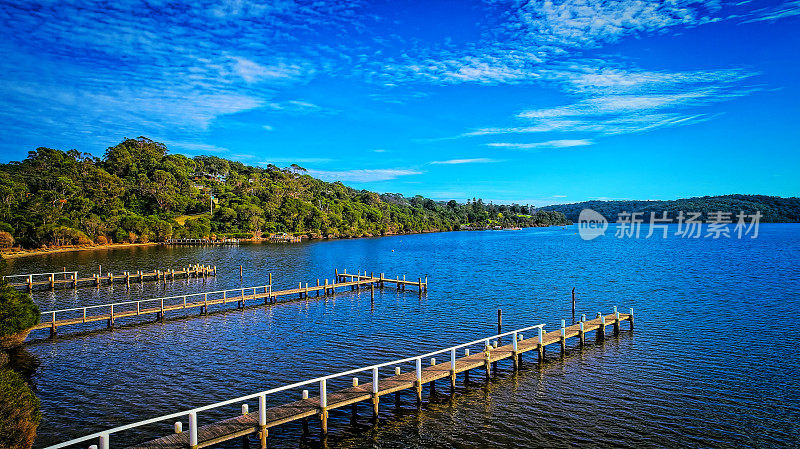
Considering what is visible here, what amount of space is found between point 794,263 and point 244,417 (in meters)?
78.5

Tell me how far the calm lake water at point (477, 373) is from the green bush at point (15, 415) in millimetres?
4166

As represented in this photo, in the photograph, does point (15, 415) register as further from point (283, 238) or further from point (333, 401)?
point (283, 238)

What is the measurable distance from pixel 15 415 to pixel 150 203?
135 metres

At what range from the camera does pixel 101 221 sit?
331 feet

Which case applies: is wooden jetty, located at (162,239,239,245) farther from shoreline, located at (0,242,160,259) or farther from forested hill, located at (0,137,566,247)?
shoreline, located at (0,242,160,259)

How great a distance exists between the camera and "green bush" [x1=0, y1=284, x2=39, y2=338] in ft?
78.3

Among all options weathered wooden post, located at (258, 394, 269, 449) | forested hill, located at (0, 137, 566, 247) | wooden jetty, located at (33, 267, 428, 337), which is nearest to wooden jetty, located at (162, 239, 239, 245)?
forested hill, located at (0, 137, 566, 247)

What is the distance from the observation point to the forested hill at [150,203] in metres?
91.3

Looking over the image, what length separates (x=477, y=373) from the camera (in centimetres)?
2255

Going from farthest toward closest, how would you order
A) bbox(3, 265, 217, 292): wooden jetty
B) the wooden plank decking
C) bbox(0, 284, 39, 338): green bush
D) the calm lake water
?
bbox(3, 265, 217, 292): wooden jetty, bbox(0, 284, 39, 338): green bush, the calm lake water, the wooden plank decking

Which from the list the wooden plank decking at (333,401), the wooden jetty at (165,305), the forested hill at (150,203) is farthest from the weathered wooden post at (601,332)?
the forested hill at (150,203)

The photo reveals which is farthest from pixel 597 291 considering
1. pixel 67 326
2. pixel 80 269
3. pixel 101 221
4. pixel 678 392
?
pixel 101 221

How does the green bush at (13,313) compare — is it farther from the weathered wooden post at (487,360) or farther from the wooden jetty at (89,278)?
the wooden jetty at (89,278)

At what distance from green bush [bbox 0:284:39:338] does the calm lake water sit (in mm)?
1818
